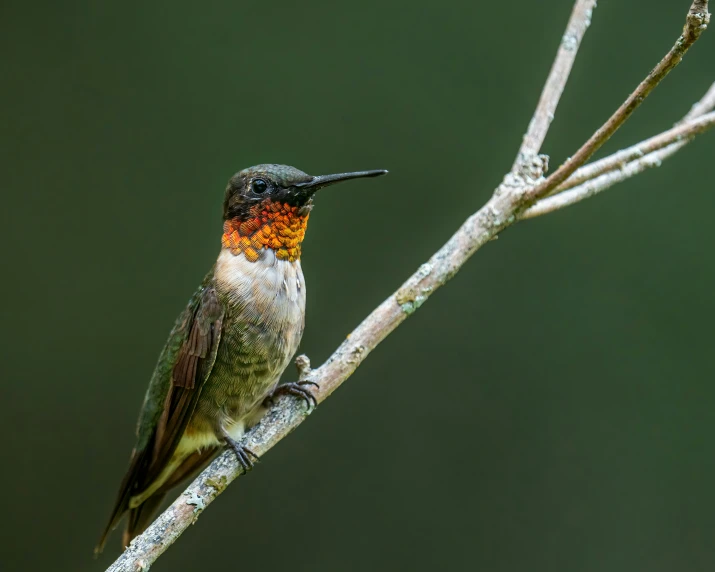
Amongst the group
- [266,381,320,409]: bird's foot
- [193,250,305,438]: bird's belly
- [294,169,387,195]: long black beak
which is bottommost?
[266,381,320,409]: bird's foot

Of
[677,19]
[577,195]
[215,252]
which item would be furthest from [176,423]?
[677,19]

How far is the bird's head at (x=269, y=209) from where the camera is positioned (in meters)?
1.74

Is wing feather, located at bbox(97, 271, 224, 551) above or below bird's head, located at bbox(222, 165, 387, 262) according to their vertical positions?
below

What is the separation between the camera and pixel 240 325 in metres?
1.75

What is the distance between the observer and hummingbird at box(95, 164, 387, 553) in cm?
175

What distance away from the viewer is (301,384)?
1.70m

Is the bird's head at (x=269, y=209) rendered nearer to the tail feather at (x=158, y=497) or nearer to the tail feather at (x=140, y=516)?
the tail feather at (x=158, y=497)

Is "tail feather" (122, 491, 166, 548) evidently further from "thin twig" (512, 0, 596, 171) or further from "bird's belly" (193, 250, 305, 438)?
"thin twig" (512, 0, 596, 171)

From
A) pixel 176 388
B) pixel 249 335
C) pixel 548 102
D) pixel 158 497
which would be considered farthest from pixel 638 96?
pixel 158 497

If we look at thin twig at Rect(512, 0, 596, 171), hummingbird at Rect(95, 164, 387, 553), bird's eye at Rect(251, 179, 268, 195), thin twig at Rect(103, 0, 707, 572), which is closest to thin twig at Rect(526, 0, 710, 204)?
thin twig at Rect(103, 0, 707, 572)

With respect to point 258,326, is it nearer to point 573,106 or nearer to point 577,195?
point 577,195

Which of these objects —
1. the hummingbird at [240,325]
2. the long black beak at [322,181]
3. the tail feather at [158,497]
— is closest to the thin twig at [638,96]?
the long black beak at [322,181]

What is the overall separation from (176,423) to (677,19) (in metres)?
2.45

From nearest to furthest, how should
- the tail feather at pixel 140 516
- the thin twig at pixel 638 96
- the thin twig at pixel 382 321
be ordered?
1. the thin twig at pixel 638 96
2. the thin twig at pixel 382 321
3. the tail feather at pixel 140 516
